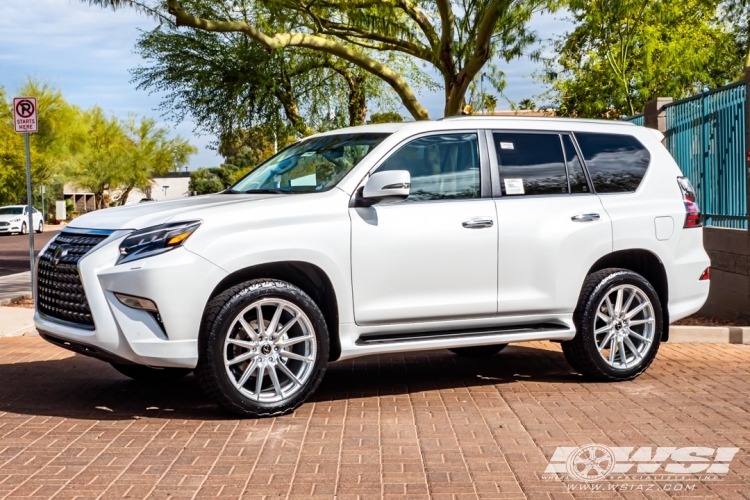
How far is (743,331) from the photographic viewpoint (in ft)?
33.9

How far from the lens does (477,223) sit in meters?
7.44

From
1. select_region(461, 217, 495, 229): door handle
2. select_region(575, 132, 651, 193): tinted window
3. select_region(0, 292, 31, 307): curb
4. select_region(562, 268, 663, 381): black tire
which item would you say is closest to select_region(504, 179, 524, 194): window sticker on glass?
select_region(461, 217, 495, 229): door handle

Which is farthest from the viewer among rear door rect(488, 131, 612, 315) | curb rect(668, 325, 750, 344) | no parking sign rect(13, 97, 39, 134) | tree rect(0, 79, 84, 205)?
tree rect(0, 79, 84, 205)

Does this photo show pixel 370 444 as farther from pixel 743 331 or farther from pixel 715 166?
pixel 715 166

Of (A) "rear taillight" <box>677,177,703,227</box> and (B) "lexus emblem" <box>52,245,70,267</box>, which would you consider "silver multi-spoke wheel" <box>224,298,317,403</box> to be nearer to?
(B) "lexus emblem" <box>52,245,70,267</box>

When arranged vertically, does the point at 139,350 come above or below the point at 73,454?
above

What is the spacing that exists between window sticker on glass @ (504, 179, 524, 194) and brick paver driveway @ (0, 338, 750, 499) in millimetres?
1515

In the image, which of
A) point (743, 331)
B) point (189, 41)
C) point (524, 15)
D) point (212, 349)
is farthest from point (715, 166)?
point (189, 41)

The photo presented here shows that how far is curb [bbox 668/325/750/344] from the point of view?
10.3m

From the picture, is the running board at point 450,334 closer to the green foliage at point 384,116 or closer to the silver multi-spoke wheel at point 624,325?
the silver multi-spoke wheel at point 624,325

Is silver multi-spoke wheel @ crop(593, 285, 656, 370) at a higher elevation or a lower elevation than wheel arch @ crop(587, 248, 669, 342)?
lower

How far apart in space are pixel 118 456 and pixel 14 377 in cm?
314

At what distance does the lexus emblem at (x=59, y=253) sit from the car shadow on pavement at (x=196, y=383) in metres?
1.04

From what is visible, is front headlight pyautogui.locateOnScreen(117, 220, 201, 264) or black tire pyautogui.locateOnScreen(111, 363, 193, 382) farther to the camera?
black tire pyautogui.locateOnScreen(111, 363, 193, 382)
